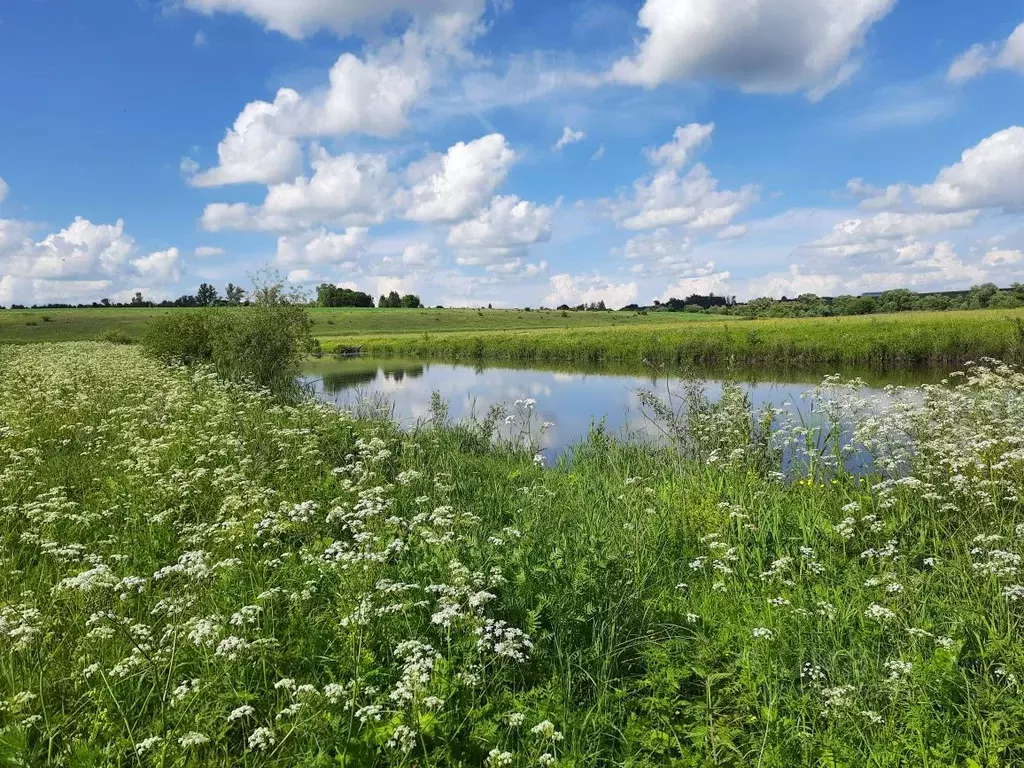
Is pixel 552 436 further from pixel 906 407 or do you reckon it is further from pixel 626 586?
pixel 626 586

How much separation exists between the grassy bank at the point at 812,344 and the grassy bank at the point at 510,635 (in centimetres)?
2509

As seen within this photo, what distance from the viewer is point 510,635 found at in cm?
355

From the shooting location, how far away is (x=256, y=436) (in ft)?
32.9

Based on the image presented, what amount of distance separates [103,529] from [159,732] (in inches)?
146

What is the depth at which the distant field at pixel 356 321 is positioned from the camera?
3076 inches

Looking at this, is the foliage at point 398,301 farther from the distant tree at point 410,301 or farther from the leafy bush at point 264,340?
the leafy bush at point 264,340

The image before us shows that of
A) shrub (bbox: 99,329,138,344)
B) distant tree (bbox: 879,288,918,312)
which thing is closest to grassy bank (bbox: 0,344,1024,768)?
shrub (bbox: 99,329,138,344)

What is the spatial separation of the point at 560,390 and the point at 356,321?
277 ft

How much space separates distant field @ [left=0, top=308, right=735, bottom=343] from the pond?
33692 millimetres

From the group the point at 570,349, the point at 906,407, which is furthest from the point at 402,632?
the point at 570,349

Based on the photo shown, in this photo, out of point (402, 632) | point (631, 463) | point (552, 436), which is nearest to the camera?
point (402, 632)

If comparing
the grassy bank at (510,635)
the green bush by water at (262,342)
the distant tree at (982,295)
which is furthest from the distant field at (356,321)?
the grassy bank at (510,635)

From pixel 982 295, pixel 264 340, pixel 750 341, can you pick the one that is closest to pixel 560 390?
pixel 264 340

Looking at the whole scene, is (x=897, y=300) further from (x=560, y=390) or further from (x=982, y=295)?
(x=560, y=390)
